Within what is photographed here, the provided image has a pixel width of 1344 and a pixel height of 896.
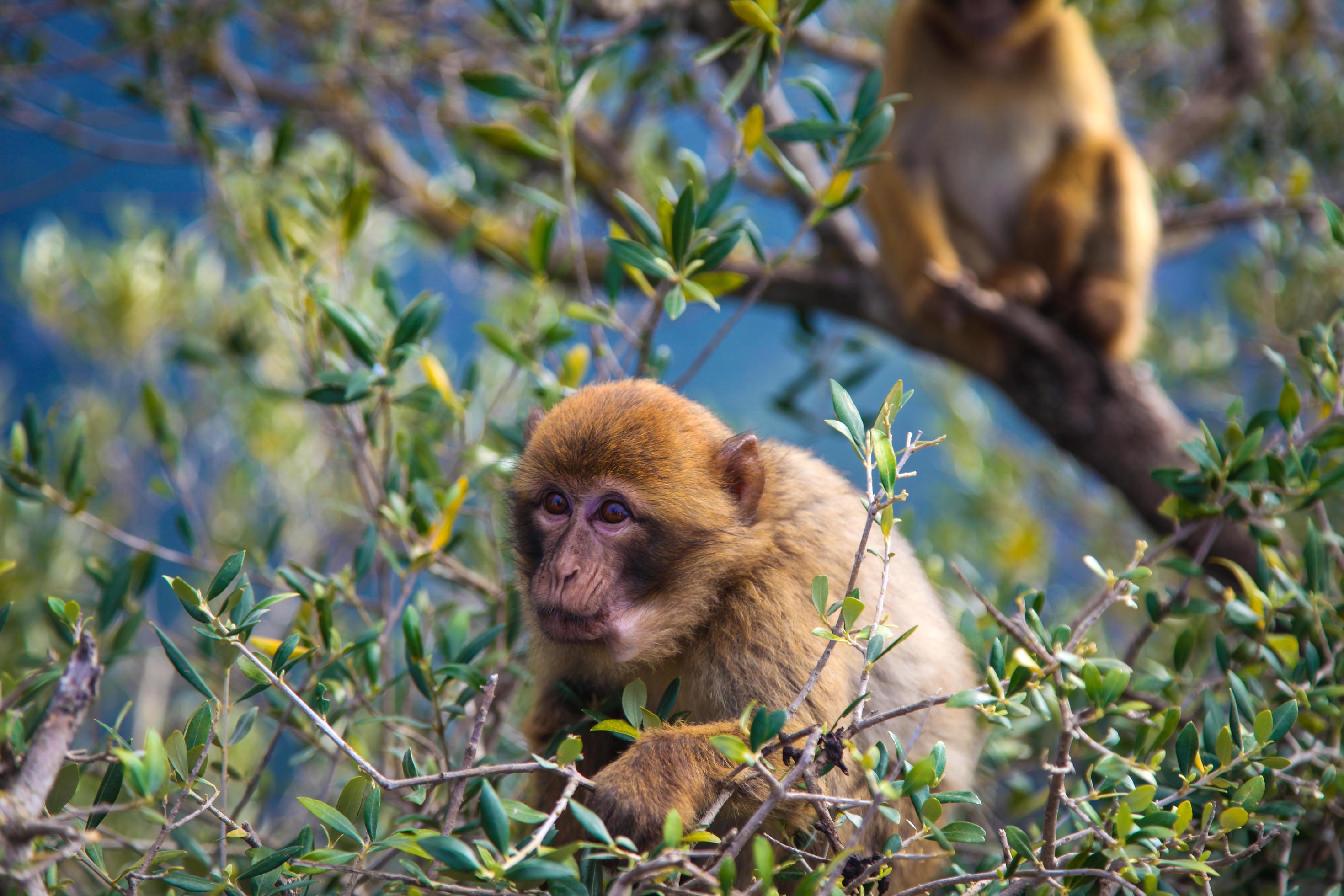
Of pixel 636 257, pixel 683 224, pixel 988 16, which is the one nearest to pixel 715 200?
pixel 683 224

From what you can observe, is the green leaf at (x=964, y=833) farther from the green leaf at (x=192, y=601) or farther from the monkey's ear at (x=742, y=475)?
the green leaf at (x=192, y=601)

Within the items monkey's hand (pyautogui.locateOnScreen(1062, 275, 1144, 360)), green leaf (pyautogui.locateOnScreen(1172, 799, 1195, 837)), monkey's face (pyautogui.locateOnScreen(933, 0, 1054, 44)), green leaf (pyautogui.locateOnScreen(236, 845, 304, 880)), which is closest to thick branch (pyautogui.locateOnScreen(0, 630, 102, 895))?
green leaf (pyautogui.locateOnScreen(236, 845, 304, 880))

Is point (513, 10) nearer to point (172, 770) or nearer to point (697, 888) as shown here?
point (172, 770)

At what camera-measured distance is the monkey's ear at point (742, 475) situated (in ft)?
6.66

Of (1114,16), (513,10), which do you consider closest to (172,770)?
(513,10)

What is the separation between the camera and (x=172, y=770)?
1514 mm

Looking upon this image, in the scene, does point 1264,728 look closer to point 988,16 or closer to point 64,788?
point 64,788

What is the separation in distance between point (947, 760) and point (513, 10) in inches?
78.4

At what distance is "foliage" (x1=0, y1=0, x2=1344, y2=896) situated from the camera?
140 cm

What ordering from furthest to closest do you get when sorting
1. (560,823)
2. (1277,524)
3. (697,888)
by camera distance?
(560,823), (1277,524), (697,888)

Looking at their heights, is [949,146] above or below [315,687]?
above

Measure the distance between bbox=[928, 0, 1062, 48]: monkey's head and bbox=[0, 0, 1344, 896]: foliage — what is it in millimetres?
610

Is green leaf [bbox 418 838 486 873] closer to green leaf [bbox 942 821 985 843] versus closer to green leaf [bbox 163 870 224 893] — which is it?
green leaf [bbox 163 870 224 893]

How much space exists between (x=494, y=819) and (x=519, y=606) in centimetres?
106
